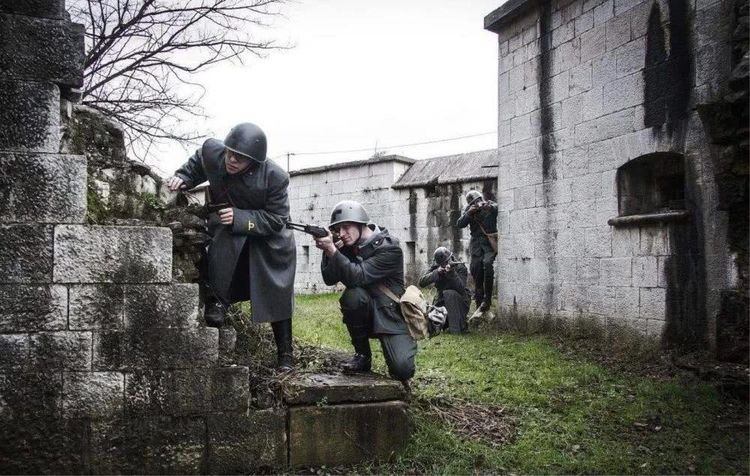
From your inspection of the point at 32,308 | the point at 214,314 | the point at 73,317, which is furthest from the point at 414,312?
the point at 32,308

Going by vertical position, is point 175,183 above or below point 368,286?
above

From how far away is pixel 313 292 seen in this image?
56.1 feet

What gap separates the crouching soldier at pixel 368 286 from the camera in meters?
4.41

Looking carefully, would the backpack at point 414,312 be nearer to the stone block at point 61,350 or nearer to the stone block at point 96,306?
the stone block at point 96,306

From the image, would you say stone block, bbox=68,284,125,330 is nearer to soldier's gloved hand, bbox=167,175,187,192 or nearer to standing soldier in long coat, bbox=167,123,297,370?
standing soldier in long coat, bbox=167,123,297,370

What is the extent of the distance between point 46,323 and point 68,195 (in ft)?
2.43

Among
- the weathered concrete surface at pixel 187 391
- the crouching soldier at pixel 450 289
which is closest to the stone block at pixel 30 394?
the weathered concrete surface at pixel 187 391

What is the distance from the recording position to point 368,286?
4.55 meters

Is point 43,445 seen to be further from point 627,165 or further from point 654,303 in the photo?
point 627,165

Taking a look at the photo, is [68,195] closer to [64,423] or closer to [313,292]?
[64,423]

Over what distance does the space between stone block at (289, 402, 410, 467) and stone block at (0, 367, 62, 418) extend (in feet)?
4.50

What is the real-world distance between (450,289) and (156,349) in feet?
20.3

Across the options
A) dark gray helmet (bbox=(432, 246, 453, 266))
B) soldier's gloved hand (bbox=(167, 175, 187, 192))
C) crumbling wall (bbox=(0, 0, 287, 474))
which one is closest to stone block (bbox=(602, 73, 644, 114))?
dark gray helmet (bbox=(432, 246, 453, 266))

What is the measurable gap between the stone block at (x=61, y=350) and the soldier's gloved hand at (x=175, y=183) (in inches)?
44.6
